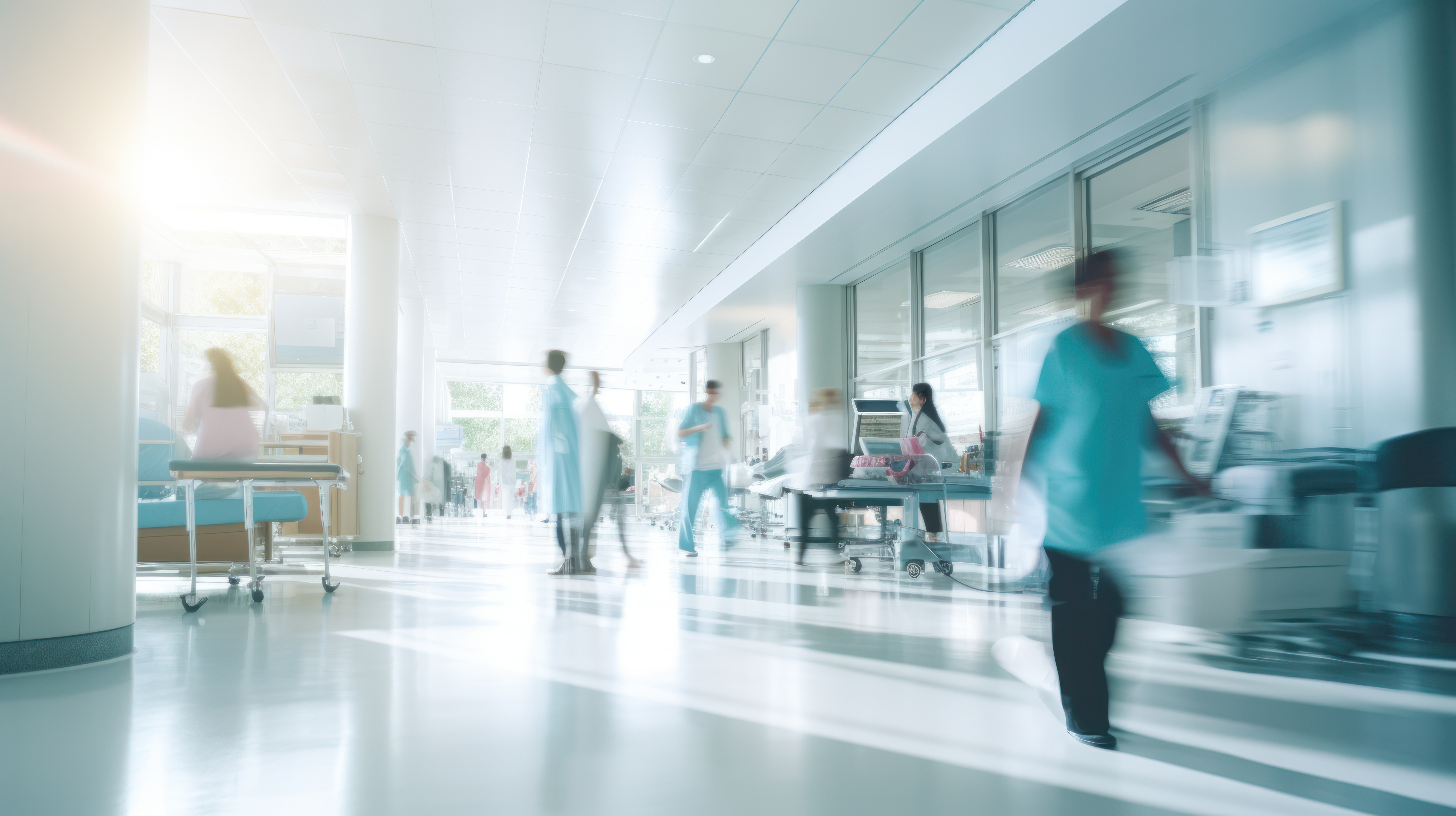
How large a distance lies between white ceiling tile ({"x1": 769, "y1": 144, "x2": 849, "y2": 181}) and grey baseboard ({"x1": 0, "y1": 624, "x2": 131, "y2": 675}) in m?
5.41

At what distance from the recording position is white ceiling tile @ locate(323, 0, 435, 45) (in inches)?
177

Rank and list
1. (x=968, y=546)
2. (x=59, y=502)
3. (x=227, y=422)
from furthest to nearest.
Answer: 1. (x=968, y=546)
2. (x=227, y=422)
3. (x=59, y=502)

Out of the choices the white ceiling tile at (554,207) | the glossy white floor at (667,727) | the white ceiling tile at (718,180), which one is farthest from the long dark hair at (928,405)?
the white ceiling tile at (554,207)

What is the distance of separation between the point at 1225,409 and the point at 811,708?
2.73 meters

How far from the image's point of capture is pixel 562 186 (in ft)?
23.8

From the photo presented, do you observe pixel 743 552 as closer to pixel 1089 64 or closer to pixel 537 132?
pixel 537 132

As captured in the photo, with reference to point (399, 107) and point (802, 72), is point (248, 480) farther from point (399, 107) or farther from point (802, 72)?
point (802, 72)

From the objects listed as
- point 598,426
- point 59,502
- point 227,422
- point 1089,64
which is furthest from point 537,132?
point 59,502

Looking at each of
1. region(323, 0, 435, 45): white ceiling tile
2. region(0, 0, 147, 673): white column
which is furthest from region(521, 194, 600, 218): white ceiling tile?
region(0, 0, 147, 673): white column

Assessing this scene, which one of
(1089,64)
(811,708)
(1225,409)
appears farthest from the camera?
(1089,64)

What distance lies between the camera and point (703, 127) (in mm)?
6059

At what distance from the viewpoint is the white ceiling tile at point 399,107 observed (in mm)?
5516

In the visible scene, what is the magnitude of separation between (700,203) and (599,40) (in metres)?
2.98

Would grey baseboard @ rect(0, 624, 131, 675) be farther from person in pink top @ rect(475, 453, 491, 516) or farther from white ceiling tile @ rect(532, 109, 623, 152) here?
person in pink top @ rect(475, 453, 491, 516)
